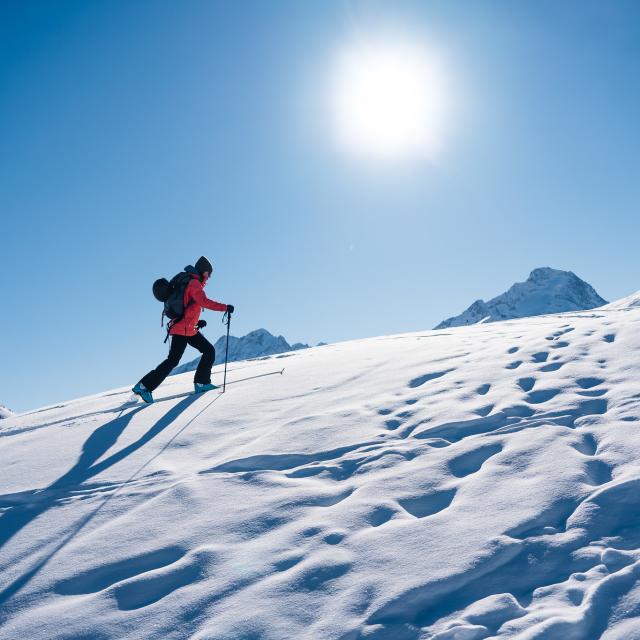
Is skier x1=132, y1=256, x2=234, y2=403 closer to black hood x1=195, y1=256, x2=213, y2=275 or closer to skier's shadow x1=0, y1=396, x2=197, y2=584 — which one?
black hood x1=195, y1=256, x2=213, y2=275

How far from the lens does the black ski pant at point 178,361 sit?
827 cm

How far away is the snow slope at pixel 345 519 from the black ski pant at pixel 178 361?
4.91 ft

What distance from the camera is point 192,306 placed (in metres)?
8.58

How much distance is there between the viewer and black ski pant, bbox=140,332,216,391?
8272 millimetres

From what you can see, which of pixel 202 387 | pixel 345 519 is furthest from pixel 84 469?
pixel 202 387

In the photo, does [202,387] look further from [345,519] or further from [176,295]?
[345,519]

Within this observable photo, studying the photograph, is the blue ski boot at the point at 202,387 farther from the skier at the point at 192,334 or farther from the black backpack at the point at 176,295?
the black backpack at the point at 176,295

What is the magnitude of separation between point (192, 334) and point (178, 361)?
0.52 m

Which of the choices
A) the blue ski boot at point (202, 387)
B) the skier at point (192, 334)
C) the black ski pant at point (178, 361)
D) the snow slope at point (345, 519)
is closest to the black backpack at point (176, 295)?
the skier at point (192, 334)

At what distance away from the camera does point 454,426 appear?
530 cm

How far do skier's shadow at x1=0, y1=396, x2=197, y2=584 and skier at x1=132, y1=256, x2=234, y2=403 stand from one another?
30.1 inches

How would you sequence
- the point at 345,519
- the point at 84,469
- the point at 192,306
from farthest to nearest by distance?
the point at 192,306 < the point at 84,469 < the point at 345,519

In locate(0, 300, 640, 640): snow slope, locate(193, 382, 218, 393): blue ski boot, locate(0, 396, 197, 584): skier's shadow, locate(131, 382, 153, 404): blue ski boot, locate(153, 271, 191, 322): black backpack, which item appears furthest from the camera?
locate(193, 382, 218, 393): blue ski boot

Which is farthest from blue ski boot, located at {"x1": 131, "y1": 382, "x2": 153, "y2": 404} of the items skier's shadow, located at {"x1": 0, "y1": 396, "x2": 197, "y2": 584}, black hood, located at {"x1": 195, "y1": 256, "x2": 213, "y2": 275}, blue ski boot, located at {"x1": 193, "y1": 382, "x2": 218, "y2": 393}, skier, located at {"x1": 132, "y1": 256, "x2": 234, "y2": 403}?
black hood, located at {"x1": 195, "y1": 256, "x2": 213, "y2": 275}
